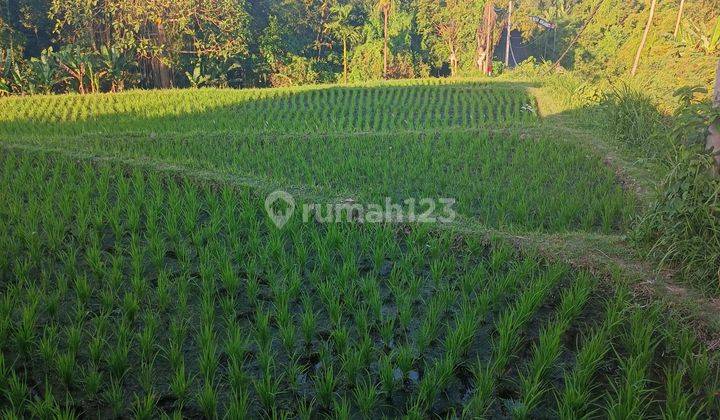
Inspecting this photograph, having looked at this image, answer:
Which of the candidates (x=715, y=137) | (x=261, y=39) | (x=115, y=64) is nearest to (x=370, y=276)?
(x=715, y=137)

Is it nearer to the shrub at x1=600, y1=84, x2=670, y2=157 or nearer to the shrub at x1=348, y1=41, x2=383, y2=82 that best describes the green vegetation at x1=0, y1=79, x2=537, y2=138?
the shrub at x1=600, y1=84, x2=670, y2=157

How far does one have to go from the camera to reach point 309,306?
2717 millimetres

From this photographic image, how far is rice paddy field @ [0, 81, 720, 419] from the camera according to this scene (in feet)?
7.09

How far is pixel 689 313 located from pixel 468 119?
7.96 meters

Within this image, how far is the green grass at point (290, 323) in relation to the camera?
216cm

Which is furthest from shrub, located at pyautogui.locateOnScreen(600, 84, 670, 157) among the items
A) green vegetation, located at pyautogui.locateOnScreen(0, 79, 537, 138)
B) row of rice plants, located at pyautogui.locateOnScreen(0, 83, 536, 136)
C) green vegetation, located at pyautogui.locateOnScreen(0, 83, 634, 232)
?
row of rice plants, located at pyautogui.locateOnScreen(0, 83, 536, 136)

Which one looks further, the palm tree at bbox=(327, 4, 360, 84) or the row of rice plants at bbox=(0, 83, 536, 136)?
the palm tree at bbox=(327, 4, 360, 84)

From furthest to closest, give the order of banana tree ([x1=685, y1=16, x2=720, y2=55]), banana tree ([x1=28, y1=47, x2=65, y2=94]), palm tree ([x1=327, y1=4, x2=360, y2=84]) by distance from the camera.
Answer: palm tree ([x1=327, y1=4, x2=360, y2=84]) < banana tree ([x1=28, y1=47, x2=65, y2=94]) < banana tree ([x1=685, y1=16, x2=720, y2=55])

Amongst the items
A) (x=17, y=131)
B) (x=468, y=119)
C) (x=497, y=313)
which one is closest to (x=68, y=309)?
(x=497, y=313)

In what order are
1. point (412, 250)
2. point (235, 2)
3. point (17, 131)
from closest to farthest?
1. point (412, 250)
2. point (17, 131)
3. point (235, 2)

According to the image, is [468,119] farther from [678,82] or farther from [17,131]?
[17,131]

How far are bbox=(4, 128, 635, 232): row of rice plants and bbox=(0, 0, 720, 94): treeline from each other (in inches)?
291

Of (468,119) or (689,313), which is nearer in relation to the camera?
(689,313)

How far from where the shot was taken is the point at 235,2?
16.6 meters
